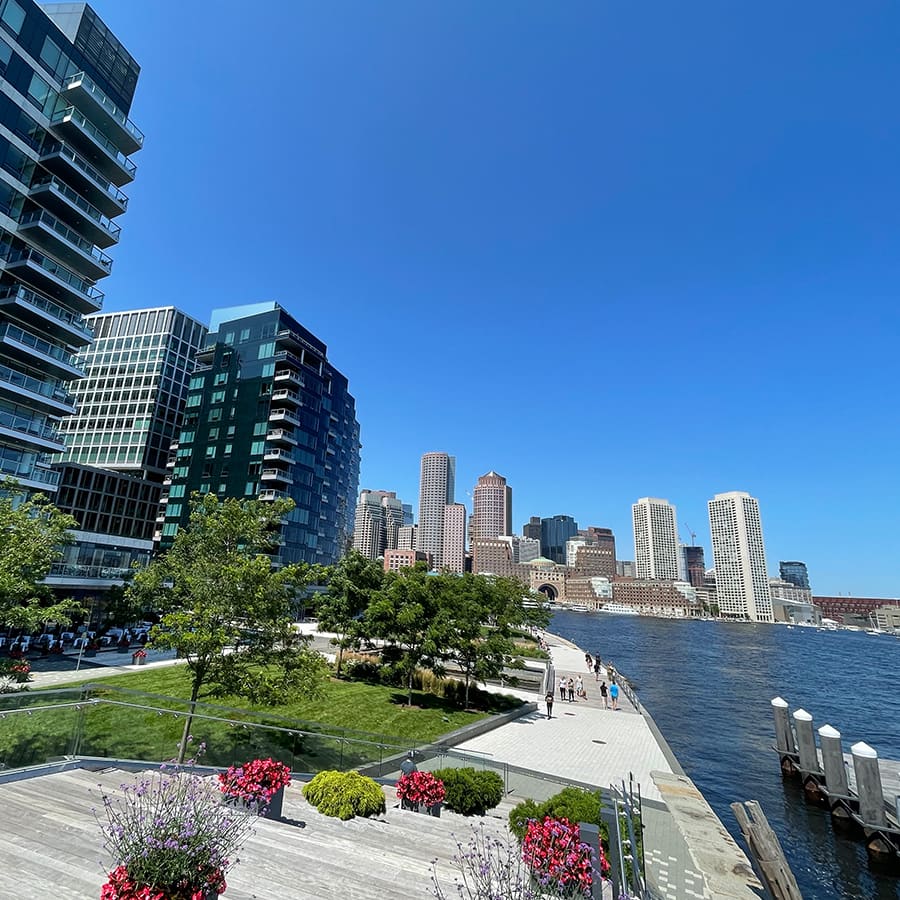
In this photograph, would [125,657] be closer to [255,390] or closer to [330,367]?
[255,390]

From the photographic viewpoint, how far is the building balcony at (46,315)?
132 feet

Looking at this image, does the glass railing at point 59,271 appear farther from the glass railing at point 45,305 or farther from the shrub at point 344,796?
the shrub at point 344,796

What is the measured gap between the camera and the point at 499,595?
35906mm

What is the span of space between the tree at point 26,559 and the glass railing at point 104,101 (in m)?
43.4

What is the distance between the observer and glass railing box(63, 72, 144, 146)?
43250mm

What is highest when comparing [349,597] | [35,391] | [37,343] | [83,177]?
[83,177]

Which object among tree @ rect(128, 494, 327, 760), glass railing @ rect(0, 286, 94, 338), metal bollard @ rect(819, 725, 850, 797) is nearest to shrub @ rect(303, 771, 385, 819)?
tree @ rect(128, 494, 327, 760)

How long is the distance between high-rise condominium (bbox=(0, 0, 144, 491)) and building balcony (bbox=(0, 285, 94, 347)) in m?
0.10

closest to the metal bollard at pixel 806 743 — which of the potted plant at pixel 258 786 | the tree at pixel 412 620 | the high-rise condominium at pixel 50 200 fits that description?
the tree at pixel 412 620

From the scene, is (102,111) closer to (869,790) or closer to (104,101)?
(104,101)

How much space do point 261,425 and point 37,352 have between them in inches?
1287

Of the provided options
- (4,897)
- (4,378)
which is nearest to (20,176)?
(4,378)

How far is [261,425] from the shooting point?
240 feet

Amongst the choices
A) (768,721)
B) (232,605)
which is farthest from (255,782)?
(768,721)
